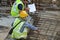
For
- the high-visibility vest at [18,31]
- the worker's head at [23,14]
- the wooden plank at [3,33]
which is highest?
the worker's head at [23,14]

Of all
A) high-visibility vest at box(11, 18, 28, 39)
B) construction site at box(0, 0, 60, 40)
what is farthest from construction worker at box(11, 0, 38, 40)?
construction site at box(0, 0, 60, 40)

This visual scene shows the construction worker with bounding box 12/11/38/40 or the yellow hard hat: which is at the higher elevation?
the yellow hard hat

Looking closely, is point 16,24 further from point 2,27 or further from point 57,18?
point 57,18

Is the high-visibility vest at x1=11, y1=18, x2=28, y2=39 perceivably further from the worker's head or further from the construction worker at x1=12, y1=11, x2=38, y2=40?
the worker's head

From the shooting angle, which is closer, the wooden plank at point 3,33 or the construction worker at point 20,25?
the construction worker at point 20,25

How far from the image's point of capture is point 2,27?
8008mm

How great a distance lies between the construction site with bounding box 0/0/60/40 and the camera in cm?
723

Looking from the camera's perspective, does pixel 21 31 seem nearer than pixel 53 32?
Yes

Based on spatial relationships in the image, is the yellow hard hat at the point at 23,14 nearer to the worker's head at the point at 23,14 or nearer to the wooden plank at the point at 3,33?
the worker's head at the point at 23,14

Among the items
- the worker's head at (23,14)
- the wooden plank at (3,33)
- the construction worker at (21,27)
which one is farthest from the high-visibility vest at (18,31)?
the wooden plank at (3,33)

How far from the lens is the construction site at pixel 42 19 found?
7227 mm

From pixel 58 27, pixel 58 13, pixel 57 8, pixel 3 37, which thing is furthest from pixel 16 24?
pixel 57 8

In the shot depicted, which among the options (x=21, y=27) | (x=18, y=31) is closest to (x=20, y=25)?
(x=21, y=27)

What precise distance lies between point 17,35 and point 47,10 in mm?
5021
